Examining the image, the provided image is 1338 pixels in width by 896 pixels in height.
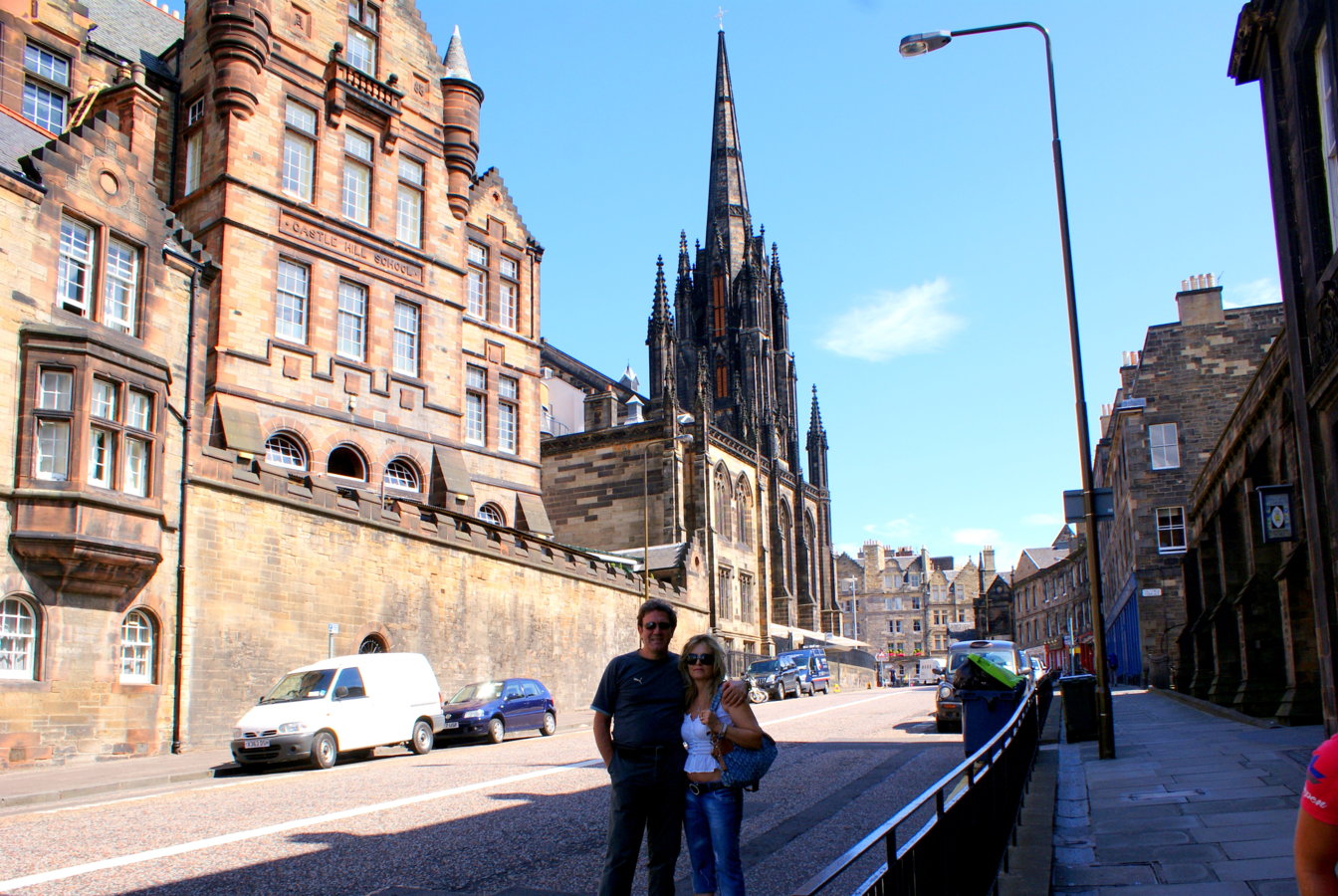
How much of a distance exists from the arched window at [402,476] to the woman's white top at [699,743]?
25.5 meters

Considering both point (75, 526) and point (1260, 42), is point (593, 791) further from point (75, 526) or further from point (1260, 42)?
point (1260, 42)

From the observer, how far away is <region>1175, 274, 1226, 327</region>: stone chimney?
124 ft

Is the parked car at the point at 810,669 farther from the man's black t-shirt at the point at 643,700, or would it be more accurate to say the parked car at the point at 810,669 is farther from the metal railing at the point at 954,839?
the man's black t-shirt at the point at 643,700

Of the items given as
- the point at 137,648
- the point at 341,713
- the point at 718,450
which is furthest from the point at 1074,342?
the point at 718,450

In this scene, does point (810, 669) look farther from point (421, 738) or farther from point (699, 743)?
point (699, 743)

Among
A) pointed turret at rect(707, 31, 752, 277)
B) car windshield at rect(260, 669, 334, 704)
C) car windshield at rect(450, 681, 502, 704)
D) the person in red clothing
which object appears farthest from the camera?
pointed turret at rect(707, 31, 752, 277)

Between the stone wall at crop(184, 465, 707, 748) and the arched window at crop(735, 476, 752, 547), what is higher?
the arched window at crop(735, 476, 752, 547)

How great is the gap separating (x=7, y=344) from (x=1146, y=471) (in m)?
34.8

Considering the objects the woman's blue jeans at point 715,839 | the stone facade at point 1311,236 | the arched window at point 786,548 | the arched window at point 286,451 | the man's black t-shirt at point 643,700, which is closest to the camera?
the woman's blue jeans at point 715,839

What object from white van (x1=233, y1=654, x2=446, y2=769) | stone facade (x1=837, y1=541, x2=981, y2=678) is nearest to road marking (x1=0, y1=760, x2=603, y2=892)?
white van (x1=233, y1=654, x2=446, y2=769)

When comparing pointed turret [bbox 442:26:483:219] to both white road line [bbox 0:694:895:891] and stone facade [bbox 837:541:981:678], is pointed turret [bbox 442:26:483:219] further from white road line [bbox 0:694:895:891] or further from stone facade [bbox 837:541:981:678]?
stone facade [bbox 837:541:981:678]

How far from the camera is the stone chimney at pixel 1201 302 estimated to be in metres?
37.7

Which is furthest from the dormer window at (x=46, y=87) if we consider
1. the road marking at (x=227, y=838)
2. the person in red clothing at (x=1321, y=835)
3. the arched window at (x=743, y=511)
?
the arched window at (x=743, y=511)

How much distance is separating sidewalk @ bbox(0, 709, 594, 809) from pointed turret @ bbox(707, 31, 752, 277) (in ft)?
210
